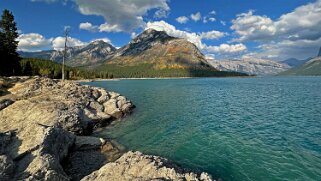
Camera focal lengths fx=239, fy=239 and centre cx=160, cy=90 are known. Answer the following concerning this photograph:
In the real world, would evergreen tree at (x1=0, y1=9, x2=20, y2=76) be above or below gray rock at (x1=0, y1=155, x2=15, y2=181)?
above

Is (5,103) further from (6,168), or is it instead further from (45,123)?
(6,168)

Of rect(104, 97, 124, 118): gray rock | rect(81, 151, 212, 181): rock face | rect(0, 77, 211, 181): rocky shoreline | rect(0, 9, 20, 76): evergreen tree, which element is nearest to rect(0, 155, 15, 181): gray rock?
rect(0, 77, 211, 181): rocky shoreline

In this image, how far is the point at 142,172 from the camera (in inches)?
750

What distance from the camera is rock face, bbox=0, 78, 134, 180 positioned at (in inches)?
777

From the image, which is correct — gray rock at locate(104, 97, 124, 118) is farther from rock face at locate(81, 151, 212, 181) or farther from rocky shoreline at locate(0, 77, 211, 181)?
rock face at locate(81, 151, 212, 181)

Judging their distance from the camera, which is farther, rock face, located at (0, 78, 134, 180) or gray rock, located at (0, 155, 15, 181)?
rock face, located at (0, 78, 134, 180)

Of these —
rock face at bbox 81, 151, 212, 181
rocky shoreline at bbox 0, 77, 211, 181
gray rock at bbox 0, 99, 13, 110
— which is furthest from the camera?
gray rock at bbox 0, 99, 13, 110

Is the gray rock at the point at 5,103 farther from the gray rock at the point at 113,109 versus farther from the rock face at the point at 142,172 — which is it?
the rock face at the point at 142,172

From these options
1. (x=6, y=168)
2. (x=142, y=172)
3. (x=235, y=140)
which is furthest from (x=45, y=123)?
(x=235, y=140)

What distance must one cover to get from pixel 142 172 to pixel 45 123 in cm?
2213

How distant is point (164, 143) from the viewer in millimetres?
33719

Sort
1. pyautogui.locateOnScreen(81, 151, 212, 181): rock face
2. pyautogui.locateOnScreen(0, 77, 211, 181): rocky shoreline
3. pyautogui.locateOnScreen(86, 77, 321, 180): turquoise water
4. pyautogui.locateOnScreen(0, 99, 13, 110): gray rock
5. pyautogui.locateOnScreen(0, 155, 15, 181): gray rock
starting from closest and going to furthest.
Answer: pyautogui.locateOnScreen(0, 155, 15, 181): gray rock, pyautogui.locateOnScreen(81, 151, 212, 181): rock face, pyautogui.locateOnScreen(0, 77, 211, 181): rocky shoreline, pyautogui.locateOnScreen(86, 77, 321, 180): turquoise water, pyautogui.locateOnScreen(0, 99, 13, 110): gray rock

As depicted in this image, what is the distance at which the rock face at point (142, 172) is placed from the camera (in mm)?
18266

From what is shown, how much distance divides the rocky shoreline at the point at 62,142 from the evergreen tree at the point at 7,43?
38455mm
